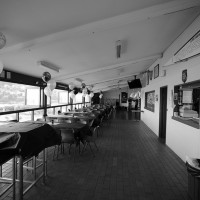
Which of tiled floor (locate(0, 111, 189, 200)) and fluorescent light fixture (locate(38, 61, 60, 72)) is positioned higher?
fluorescent light fixture (locate(38, 61, 60, 72))

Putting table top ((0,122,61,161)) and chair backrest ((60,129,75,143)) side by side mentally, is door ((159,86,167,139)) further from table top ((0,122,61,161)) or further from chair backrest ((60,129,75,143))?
table top ((0,122,61,161))

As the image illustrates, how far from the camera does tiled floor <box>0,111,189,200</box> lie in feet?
5.23

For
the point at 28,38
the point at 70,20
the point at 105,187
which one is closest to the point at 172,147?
the point at 105,187

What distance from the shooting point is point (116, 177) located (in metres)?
1.95

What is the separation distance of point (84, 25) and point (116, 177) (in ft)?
6.00

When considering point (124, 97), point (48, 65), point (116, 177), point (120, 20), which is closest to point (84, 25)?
point (120, 20)

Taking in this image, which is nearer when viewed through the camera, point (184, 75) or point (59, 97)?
point (184, 75)

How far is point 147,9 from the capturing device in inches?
73.0

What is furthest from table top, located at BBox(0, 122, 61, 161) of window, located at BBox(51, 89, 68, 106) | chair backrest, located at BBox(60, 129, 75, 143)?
window, located at BBox(51, 89, 68, 106)

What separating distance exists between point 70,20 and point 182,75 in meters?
1.76

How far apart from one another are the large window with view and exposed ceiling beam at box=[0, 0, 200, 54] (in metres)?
1.27

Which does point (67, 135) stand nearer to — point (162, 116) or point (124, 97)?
point (162, 116)

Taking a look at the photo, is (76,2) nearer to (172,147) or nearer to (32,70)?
(32,70)

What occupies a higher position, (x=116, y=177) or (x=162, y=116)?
(x=162, y=116)
